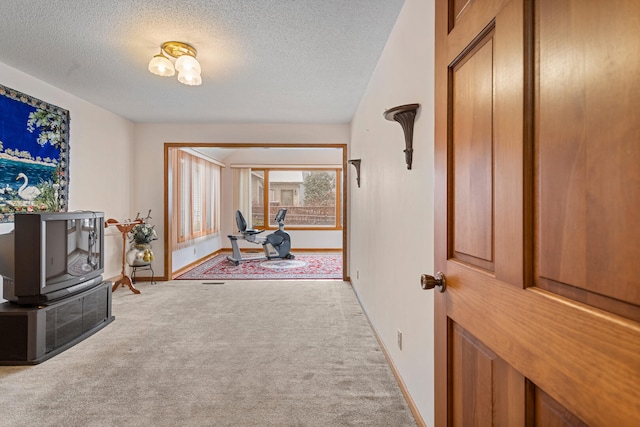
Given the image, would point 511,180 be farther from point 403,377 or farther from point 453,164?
point 403,377

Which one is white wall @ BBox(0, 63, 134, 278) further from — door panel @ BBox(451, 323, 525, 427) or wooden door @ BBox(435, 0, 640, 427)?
door panel @ BBox(451, 323, 525, 427)

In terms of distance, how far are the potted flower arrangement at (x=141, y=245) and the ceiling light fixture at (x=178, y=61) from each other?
2.61m

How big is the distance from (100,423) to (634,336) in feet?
7.29

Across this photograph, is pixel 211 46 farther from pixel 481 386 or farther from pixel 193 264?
pixel 193 264

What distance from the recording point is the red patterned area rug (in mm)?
5305

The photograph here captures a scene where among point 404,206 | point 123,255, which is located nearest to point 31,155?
point 123,255

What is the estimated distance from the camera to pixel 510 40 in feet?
2.23

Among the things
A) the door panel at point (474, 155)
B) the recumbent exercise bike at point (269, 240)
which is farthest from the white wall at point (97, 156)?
the door panel at point (474, 155)

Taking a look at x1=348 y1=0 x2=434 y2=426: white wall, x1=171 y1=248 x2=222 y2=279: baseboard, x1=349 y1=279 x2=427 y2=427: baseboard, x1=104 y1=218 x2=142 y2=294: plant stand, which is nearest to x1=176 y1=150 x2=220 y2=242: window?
x1=171 y1=248 x2=222 y2=279: baseboard

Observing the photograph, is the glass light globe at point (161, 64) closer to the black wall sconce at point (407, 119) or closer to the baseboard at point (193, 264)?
the black wall sconce at point (407, 119)

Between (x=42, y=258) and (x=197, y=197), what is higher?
(x=197, y=197)

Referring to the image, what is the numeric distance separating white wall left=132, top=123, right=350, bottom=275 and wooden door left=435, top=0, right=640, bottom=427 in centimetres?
413

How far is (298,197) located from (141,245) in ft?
14.6

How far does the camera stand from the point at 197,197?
6547 millimetres
